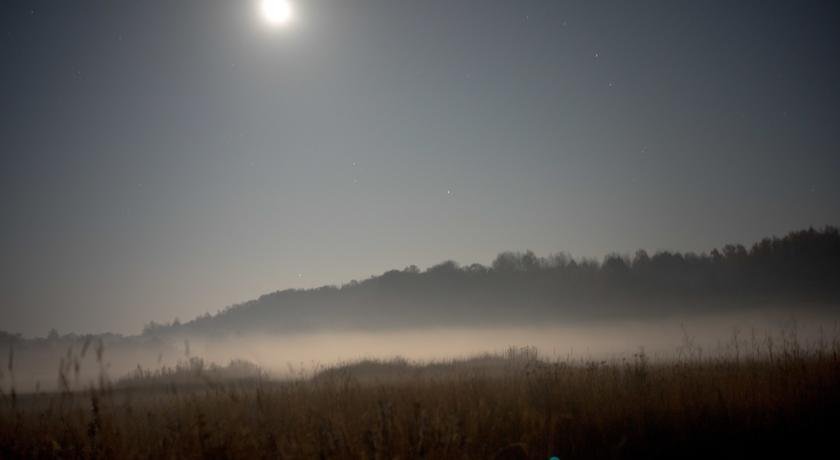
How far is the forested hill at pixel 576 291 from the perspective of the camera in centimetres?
6050

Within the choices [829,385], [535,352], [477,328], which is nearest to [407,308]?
[477,328]

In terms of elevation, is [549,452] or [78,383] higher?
[78,383]

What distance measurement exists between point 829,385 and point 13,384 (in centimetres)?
1090

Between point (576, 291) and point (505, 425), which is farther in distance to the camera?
point (576, 291)

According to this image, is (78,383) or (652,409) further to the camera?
(652,409)

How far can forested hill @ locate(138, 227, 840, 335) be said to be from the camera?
60.5m

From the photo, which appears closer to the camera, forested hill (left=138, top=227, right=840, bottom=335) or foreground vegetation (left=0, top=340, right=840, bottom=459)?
foreground vegetation (left=0, top=340, right=840, bottom=459)

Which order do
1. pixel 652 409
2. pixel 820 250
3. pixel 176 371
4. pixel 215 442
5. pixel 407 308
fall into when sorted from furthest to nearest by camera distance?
pixel 407 308 < pixel 820 250 < pixel 176 371 < pixel 652 409 < pixel 215 442

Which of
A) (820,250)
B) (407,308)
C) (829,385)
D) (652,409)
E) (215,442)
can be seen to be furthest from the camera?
(407,308)

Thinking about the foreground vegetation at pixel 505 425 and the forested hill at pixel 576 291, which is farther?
the forested hill at pixel 576 291

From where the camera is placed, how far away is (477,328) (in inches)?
3514

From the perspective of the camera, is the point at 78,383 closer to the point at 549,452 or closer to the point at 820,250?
the point at 549,452

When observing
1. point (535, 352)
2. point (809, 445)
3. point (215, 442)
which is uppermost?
point (215, 442)

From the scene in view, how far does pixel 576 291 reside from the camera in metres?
79.5
